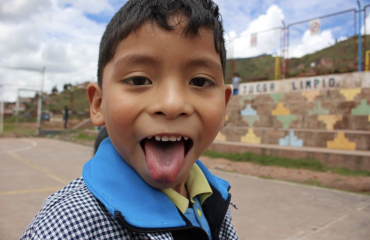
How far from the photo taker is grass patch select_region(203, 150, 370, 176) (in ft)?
19.7

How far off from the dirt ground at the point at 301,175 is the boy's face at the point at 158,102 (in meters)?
4.93

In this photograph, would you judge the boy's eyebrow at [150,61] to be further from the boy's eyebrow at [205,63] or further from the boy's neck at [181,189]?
the boy's neck at [181,189]

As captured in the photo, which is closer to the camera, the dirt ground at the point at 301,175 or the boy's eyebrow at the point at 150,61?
the boy's eyebrow at the point at 150,61

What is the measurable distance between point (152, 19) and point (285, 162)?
657 centimetres

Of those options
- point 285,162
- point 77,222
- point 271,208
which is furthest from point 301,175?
point 77,222

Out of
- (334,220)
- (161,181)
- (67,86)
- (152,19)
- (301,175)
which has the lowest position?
(334,220)

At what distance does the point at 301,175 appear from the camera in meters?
6.04

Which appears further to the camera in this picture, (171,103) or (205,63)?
(205,63)

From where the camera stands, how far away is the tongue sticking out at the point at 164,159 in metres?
0.89

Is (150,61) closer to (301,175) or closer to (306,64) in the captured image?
(301,175)

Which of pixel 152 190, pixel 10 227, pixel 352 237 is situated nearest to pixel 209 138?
pixel 152 190

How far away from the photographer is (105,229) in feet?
2.76

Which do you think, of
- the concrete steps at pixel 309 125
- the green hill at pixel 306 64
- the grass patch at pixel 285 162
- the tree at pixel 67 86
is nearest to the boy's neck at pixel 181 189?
the grass patch at pixel 285 162

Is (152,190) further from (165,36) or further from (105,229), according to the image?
(165,36)
